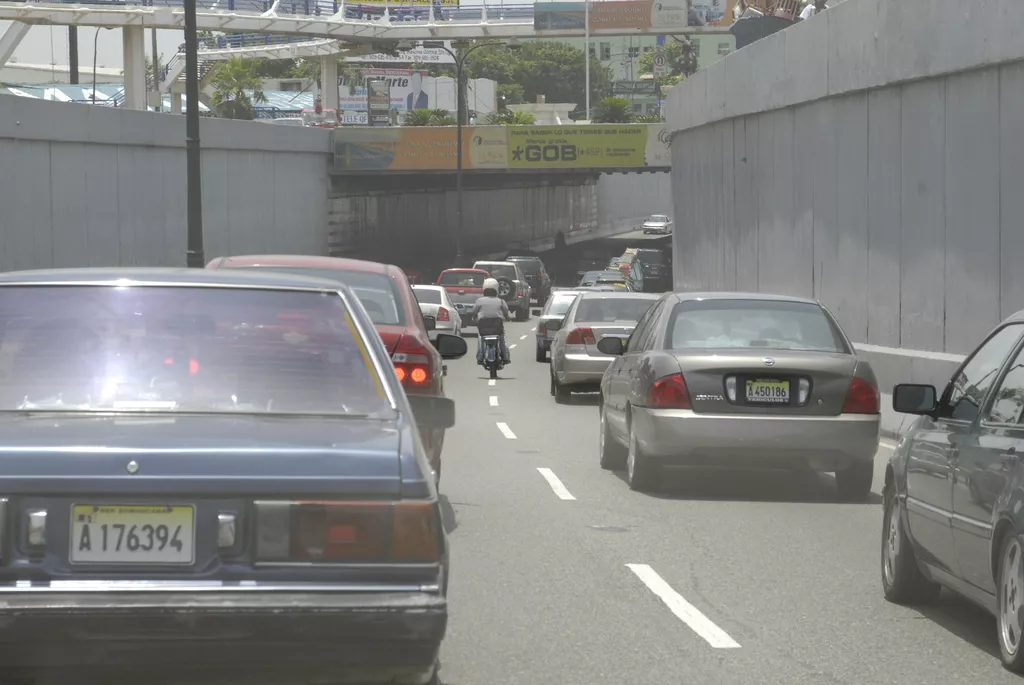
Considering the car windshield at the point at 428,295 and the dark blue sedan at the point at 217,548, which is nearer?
the dark blue sedan at the point at 217,548

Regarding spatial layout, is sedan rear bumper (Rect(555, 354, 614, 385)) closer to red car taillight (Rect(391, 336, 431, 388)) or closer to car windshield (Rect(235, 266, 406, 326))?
car windshield (Rect(235, 266, 406, 326))

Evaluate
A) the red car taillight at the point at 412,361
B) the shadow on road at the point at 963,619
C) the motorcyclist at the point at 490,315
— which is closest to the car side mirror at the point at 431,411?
the shadow on road at the point at 963,619

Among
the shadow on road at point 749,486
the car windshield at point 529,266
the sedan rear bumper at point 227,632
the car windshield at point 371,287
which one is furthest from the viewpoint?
the car windshield at point 529,266

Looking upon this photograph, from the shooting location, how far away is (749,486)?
13805 mm

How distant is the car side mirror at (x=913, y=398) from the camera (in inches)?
314

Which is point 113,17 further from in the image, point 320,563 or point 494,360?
point 320,563

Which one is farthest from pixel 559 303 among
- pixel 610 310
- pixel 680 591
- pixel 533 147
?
pixel 533 147

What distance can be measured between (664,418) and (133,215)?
32874mm

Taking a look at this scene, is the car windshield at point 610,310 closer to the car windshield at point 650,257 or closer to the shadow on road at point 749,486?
the shadow on road at point 749,486

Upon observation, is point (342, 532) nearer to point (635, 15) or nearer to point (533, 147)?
point (533, 147)

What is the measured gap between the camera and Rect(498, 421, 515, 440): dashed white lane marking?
18.4 meters

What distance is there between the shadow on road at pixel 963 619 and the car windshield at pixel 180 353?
3453 millimetres

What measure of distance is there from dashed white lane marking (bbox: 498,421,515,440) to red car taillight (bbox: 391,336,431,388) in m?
6.68

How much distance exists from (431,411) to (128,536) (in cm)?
215
